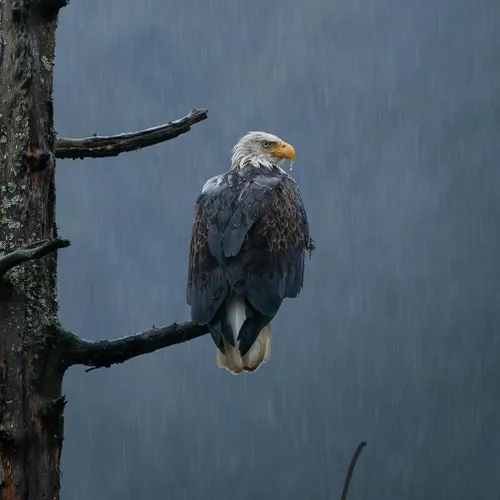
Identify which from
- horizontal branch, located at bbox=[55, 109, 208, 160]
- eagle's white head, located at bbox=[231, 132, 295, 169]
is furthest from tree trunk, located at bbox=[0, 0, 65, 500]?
eagle's white head, located at bbox=[231, 132, 295, 169]

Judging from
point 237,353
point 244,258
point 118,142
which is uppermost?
point 118,142

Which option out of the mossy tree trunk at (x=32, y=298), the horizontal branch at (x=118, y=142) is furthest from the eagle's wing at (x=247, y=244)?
the horizontal branch at (x=118, y=142)

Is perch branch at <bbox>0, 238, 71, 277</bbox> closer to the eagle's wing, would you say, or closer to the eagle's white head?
the eagle's wing

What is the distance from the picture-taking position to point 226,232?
4184 millimetres

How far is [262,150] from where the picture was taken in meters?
5.51

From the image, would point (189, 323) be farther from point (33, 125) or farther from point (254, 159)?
point (254, 159)

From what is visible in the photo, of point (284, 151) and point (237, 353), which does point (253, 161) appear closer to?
point (284, 151)

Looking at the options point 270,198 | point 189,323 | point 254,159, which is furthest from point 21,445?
point 254,159

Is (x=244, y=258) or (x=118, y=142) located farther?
(x=118, y=142)

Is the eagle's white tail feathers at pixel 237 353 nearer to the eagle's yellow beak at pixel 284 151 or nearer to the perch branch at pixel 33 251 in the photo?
the perch branch at pixel 33 251

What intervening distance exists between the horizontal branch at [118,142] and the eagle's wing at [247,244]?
1.38 feet

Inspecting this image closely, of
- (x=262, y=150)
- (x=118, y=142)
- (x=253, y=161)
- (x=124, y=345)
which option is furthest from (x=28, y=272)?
(x=262, y=150)

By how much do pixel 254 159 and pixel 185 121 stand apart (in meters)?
1.07

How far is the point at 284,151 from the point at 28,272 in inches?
87.1
